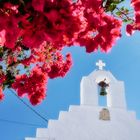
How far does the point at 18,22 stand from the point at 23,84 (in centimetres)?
194

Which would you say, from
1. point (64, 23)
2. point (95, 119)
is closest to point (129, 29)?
point (64, 23)

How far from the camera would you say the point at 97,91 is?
43.9 feet

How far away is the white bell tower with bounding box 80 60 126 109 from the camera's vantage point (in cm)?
1350

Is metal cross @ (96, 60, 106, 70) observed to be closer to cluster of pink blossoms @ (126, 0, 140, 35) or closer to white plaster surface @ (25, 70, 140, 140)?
white plaster surface @ (25, 70, 140, 140)

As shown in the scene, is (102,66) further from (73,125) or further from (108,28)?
(108,28)

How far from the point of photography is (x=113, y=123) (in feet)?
45.5

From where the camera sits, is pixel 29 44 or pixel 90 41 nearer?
pixel 29 44

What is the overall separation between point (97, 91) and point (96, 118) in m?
0.98

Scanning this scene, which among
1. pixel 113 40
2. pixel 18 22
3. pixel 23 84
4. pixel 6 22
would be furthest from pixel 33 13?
pixel 23 84

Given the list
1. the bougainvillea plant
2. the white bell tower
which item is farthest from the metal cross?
the bougainvillea plant

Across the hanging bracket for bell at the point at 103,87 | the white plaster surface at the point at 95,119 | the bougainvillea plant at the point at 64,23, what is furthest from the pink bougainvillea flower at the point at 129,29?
the white plaster surface at the point at 95,119

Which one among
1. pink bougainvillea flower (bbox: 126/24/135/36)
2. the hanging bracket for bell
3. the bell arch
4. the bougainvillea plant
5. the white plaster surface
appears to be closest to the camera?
the bougainvillea plant

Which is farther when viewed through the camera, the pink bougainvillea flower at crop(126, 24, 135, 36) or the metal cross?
the metal cross

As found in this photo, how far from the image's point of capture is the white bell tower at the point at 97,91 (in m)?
13.5
